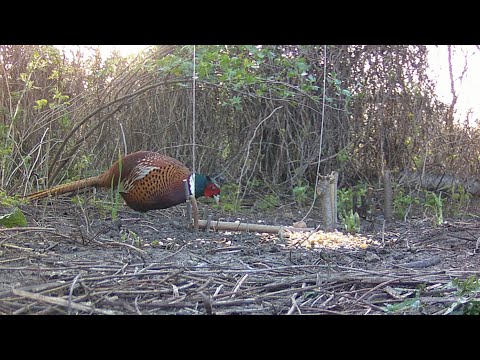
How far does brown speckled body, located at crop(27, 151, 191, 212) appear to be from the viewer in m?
2.62

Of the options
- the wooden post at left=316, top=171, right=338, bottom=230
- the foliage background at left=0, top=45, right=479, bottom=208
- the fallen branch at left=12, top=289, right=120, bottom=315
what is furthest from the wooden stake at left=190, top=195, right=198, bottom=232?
the fallen branch at left=12, top=289, right=120, bottom=315

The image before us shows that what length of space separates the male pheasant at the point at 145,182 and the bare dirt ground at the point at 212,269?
126 mm

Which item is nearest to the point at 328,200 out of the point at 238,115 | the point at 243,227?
the point at 243,227

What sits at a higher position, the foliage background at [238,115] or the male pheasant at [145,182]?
the foliage background at [238,115]

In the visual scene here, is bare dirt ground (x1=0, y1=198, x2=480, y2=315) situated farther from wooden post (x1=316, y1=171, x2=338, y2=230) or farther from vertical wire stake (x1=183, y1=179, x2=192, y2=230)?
wooden post (x1=316, y1=171, x2=338, y2=230)

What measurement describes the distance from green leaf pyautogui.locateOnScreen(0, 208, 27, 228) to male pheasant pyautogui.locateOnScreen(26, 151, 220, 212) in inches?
17.3

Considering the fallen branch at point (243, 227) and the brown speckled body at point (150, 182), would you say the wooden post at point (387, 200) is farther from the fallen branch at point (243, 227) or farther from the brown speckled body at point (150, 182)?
the brown speckled body at point (150, 182)

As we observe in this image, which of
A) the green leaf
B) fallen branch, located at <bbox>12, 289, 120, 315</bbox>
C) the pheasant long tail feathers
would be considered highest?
the pheasant long tail feathers

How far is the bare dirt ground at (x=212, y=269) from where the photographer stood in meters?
1.40

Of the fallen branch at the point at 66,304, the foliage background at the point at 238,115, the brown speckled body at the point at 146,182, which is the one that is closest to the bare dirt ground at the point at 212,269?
the fallen branch at the point at 66,304

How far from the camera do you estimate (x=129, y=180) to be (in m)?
2.62
